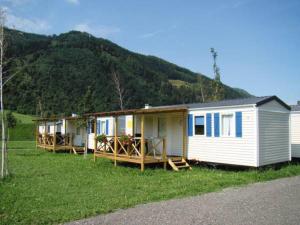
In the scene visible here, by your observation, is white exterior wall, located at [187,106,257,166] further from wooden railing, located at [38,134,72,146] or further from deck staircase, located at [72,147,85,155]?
wooden railing, located at [38,134,72,146]

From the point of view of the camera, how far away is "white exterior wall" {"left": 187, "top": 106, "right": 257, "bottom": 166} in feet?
41.1

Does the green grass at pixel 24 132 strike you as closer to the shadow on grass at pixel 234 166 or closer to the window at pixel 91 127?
the window at pixel 91 127

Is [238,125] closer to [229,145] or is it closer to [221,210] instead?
[229,145]

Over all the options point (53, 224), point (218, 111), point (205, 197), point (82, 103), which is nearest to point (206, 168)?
point (218, 111)

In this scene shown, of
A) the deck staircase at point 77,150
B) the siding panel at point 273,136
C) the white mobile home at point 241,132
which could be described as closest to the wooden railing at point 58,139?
the deck staircase at point 77,150

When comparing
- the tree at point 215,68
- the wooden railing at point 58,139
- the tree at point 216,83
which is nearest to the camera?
the wooden railing at point 58,139

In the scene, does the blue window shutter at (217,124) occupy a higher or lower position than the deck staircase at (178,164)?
higher

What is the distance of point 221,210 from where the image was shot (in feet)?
23.3

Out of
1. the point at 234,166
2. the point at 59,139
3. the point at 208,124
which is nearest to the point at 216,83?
the point at 59,139

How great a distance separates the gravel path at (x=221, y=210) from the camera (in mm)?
6312

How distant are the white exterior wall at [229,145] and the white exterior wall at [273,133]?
351 millimetres

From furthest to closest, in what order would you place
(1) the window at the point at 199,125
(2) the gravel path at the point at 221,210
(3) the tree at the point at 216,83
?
(3) the tree at the point at 216,83, (1) the window at the point at 199,125, (2) the gravel path at the point at 221,210

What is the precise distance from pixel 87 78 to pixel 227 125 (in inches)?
2078

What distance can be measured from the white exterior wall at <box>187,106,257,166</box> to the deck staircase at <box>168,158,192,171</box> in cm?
45
